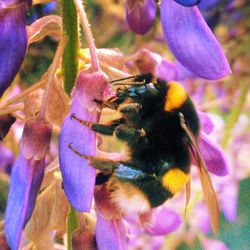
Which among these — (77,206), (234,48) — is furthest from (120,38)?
(77,206)

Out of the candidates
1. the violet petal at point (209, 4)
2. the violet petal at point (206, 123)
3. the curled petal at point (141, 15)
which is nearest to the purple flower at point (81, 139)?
the curled petal at point (141, 15)

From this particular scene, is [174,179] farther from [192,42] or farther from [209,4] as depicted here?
[209,4]

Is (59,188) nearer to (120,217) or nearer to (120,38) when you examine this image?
(120,217)

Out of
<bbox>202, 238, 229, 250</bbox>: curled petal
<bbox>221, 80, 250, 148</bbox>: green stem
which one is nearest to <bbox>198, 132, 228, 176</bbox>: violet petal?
<bbox>202, 238, 229, 250</bbox>: curled petal

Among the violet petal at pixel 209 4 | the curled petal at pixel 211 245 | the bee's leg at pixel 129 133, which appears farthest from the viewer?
the violet petal at pixel 209 4

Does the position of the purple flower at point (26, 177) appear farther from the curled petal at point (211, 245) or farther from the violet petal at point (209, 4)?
the violet petal at point (209, 4)
